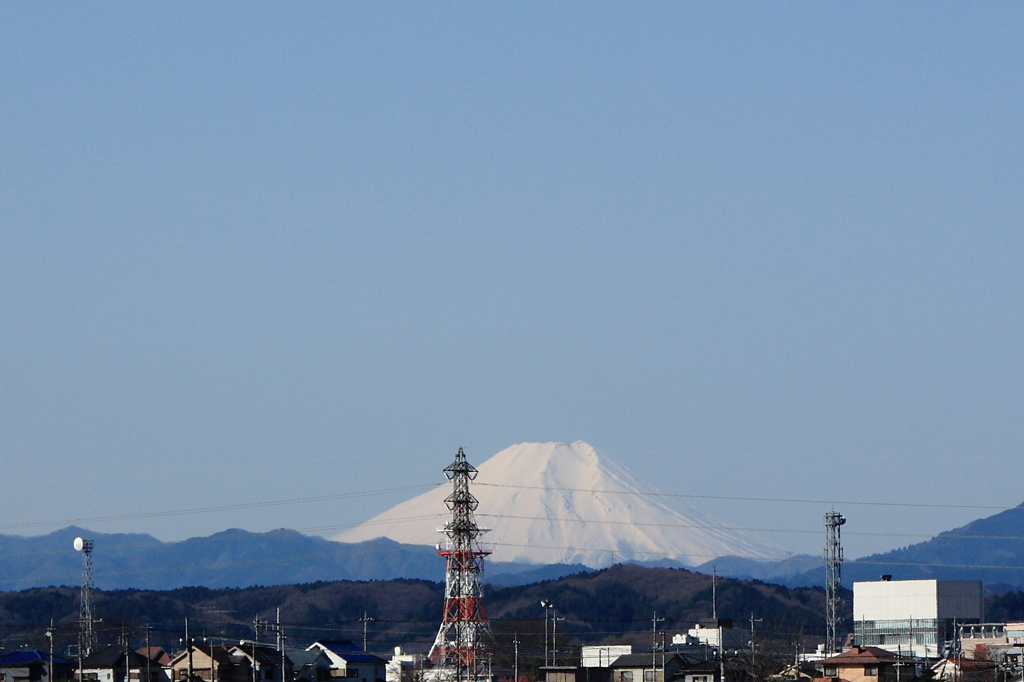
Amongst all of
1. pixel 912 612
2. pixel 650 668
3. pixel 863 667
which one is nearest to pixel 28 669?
pixel 650 668

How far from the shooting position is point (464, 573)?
281 feet

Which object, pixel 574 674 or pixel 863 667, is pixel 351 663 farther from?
pixel 863 667

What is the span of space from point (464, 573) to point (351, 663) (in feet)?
36.7

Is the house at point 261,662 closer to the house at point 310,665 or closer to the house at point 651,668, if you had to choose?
the house at point 310,665

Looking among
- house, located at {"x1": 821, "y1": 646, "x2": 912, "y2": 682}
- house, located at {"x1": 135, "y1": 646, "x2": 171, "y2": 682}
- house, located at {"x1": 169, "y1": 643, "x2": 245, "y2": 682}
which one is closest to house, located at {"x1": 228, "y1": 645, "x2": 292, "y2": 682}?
house, located at {"x1": 169, "y1": 643, "x2": 245, "y2": 682}

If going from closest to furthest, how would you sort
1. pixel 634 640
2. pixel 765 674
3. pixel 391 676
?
pixel 765 674 → pixel 391 676 → pixel 634 640

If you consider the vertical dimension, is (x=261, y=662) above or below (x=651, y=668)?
above

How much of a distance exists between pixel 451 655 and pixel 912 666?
26.1 m

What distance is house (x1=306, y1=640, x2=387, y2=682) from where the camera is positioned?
9138 cm

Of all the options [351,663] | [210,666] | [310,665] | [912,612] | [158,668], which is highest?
[210,666]

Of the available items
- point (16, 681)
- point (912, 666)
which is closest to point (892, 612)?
point (912, 666)

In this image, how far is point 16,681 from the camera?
81.3 metres

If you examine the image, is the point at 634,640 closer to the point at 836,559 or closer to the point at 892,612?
the point at 892,612

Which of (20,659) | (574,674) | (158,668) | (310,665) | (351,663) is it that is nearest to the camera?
(574,674)
